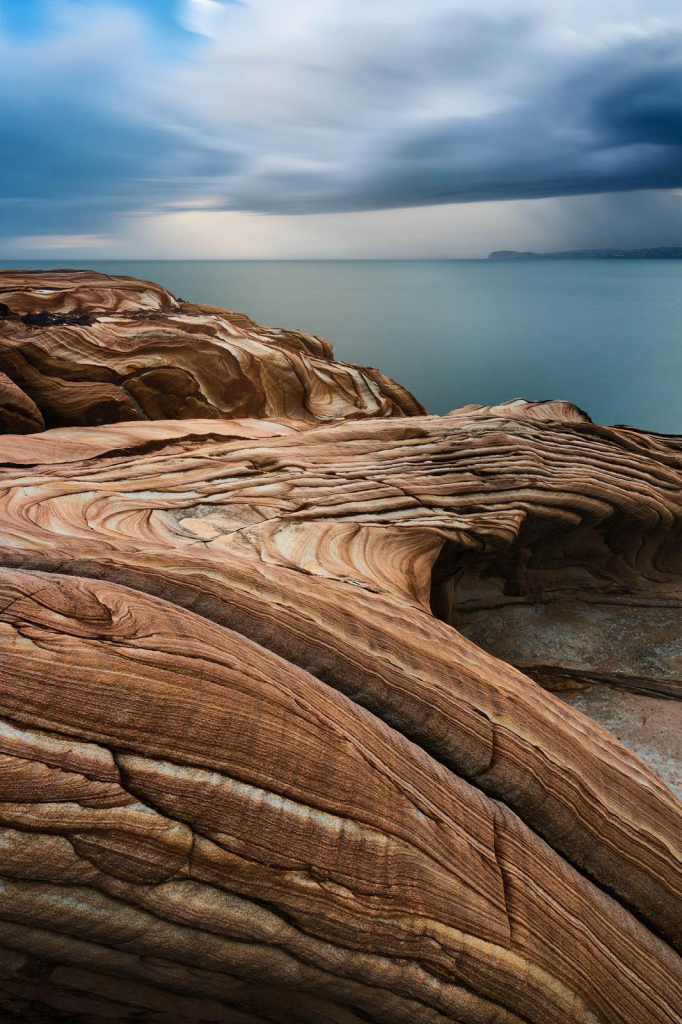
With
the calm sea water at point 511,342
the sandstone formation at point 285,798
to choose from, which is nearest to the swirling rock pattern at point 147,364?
the sandstone formation at point 285,798

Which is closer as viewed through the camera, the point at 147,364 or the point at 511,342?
the point at 147,364

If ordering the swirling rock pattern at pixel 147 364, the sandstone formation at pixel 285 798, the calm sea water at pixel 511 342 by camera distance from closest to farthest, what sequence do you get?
the sandstone formation at pixel 285 798 → the swirling rock pattern at pixel 147 364 → the calm sea water at pixel 511 342

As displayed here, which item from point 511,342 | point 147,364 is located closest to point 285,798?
point 147,364

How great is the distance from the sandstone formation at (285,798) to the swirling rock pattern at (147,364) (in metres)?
3.07

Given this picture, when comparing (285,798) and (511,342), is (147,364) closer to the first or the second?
(285,798)

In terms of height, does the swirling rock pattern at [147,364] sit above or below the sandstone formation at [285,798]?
above

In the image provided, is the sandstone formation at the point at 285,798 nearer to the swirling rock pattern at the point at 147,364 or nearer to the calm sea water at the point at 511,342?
the swirling rock pattern at the point at 147,364

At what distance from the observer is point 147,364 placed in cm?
757

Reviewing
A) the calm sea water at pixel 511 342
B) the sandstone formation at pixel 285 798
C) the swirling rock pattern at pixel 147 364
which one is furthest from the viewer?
the calm sea water at pixel 511 342

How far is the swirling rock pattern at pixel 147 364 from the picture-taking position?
22.6ft

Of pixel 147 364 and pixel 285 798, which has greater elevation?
pixel 147 364

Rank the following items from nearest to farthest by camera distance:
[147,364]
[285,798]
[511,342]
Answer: [285,798] < [147,364] < [511,342]

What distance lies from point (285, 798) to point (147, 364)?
651cm

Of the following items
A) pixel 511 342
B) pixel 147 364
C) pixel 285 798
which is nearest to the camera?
pixel 285 798
